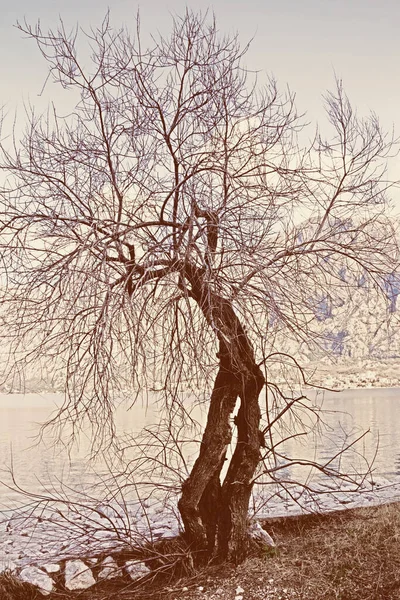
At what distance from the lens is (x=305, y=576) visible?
6125 millimetres

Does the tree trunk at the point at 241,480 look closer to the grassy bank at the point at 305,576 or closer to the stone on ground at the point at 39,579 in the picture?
the grassy bank at the point at 305,576

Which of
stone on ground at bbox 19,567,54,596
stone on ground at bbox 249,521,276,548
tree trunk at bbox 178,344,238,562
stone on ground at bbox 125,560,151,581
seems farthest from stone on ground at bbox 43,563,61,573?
stone on ground at bbox 249,521,276,548

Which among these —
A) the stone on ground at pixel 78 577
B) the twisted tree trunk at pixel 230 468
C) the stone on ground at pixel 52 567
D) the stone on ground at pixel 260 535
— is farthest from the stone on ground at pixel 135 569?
the stone on ground at pixel 260 535

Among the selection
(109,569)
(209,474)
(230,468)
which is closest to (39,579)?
(109,569)

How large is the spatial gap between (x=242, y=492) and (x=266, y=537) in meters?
0.70

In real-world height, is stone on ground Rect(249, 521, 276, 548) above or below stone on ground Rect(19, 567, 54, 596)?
above

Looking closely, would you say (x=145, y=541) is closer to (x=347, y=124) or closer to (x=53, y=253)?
(x=53, y=253)

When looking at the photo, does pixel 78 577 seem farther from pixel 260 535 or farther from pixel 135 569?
pixel 260 535

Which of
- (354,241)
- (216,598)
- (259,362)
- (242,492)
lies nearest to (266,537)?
(242,492)

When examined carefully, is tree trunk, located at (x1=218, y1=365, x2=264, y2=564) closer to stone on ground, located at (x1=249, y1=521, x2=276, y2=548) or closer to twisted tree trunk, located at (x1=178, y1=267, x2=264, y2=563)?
twisted tree trunk, located at (x1=178, y1=267, x2=264, y2=563)

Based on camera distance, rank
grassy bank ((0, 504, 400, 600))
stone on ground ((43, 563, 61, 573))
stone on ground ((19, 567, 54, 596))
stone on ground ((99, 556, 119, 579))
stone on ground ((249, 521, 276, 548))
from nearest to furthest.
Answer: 1. grassy bank ((0, 504, 400, 600))
2. stone on ground ((19, 567, 54, 596))
3. stone on ground ((99, 556, 119, 579))
4. stone on ground ((43, 563, 61, 573))
5. stone on ground ((249, 521, 276, 548))

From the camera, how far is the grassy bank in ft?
19.4

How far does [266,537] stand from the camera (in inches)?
271

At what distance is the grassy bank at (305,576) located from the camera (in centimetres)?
591
